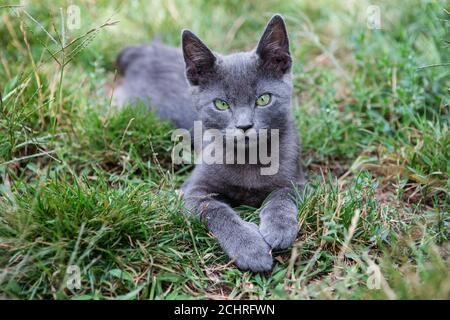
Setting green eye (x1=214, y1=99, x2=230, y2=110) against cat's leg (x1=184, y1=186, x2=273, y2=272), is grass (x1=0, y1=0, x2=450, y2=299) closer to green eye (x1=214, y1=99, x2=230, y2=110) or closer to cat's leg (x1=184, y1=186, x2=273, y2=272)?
cat's leg (x1=184, y1=186, x2=273, y2=272)

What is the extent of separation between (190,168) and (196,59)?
87 centimetres

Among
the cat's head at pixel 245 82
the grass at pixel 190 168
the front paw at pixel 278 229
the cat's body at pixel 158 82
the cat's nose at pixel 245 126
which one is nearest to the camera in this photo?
the grass at pixel 190 168

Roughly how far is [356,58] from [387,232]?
1.75 meters

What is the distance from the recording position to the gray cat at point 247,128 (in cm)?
221

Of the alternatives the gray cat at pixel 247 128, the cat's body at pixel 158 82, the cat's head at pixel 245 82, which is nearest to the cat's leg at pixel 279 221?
the gray cat at pixel 247 128

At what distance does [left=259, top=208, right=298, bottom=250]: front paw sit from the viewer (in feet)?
7.09

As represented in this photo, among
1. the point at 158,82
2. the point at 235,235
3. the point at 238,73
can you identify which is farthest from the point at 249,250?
the point at 158,82

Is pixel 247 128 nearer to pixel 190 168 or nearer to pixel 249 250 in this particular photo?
pixel 249 250

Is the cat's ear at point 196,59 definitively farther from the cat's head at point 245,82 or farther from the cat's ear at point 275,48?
the cat's ear at point 275,48

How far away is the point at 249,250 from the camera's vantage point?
2119 millimetres

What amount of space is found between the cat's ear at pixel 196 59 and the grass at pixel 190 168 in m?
0.43

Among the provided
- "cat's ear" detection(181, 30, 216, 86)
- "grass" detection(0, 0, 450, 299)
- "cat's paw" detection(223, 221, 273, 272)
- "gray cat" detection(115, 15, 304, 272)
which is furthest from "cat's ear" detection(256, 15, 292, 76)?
"cat's paw" detection(223, 221, 273, 272)

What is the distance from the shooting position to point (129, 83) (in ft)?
12.5

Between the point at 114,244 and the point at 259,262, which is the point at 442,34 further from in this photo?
the point at 114,244
